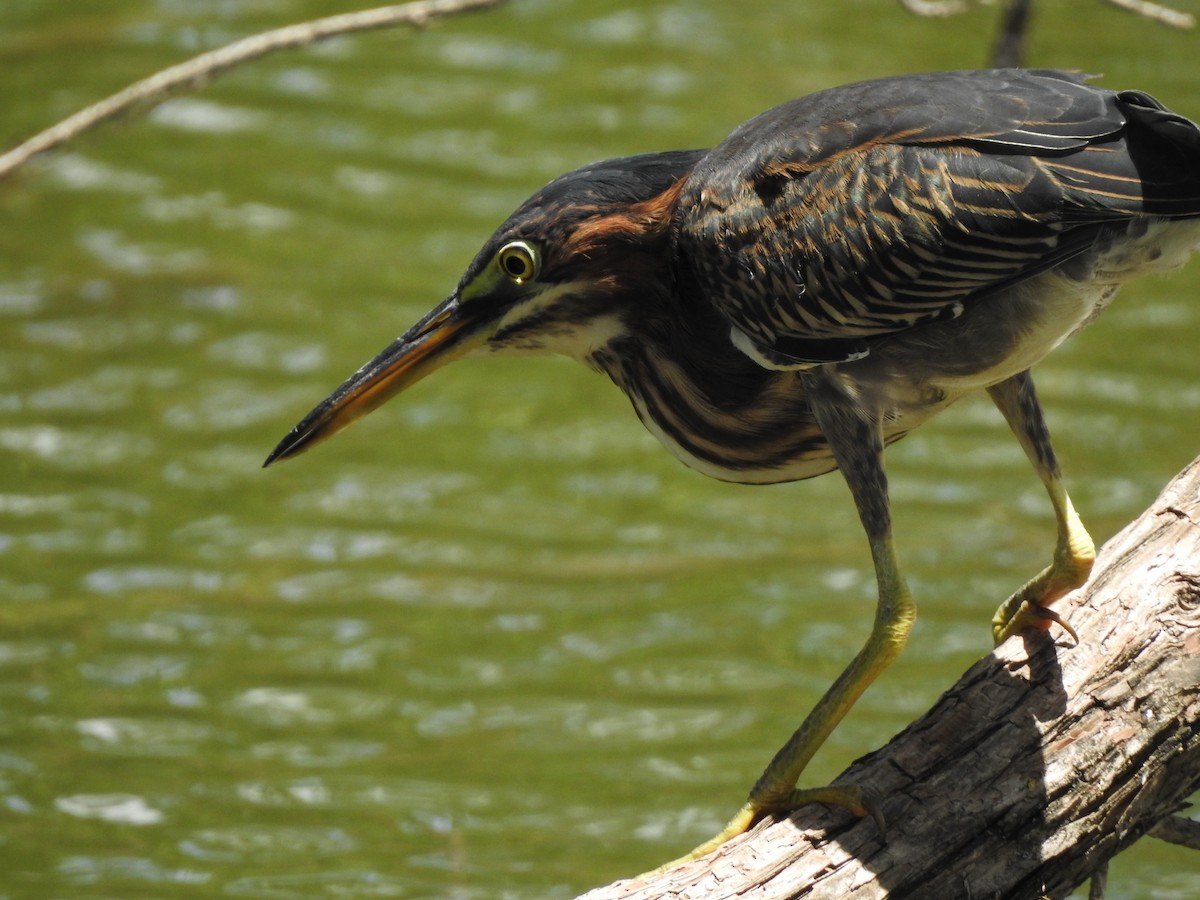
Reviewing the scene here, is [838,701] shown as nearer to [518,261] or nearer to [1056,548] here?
[1056,548]

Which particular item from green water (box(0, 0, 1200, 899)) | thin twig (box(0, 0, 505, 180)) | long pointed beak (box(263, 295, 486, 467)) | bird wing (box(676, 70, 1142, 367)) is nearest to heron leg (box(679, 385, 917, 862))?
bird wing (box(676, 70, 1142, 367))

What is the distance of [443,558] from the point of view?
8.15 metres

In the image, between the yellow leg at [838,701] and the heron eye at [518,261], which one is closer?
the yellow leg at [838,701]

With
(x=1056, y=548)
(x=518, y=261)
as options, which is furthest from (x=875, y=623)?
(x=518, y=261)

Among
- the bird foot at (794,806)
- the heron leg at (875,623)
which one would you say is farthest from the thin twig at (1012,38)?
the bird foot at (794,806)

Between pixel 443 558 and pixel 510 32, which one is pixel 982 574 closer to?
pixel 443 558

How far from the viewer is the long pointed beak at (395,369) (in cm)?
466

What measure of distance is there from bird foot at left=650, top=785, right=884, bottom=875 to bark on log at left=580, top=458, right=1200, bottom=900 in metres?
0.03

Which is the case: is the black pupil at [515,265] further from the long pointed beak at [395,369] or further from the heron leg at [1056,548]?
the heron leg at [1056,548]

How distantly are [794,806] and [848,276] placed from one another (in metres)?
1.27

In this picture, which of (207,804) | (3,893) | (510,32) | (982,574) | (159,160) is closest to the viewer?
(3,893)

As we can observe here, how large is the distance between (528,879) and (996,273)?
3.06 m

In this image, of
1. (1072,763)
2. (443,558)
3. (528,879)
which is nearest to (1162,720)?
(1072,763)

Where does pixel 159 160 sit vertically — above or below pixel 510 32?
below
